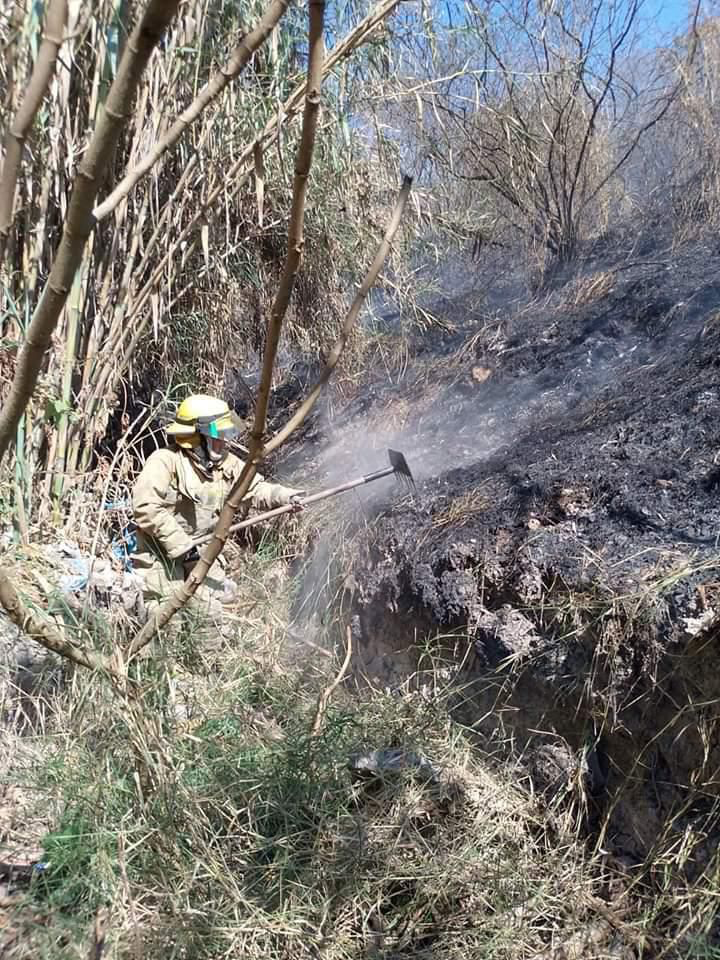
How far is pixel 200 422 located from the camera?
3.61 meters

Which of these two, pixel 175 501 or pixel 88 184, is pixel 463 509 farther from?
pixel 88 184

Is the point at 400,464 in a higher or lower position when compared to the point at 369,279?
lower

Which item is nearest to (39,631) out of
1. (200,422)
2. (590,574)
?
(590,574)

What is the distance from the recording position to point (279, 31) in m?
3.48

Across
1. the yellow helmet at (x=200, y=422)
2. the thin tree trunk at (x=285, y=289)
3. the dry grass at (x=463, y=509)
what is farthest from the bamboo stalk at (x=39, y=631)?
the yellow helmet at (x=200, y=422)

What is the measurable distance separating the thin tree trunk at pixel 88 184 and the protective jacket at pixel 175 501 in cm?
259

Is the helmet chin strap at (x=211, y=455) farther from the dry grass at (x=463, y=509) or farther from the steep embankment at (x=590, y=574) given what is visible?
the dry grass at (x=463, y=509)

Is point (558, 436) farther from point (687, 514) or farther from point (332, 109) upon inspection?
point (332, 109)

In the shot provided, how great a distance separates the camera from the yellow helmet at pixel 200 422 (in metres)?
3.60

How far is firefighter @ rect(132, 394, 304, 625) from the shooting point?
3.55 m

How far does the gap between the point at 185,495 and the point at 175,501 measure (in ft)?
0.22

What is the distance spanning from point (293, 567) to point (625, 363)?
2037mm

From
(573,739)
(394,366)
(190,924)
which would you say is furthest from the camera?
(394,366)

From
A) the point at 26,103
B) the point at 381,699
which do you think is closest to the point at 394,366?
the point at 381,699
